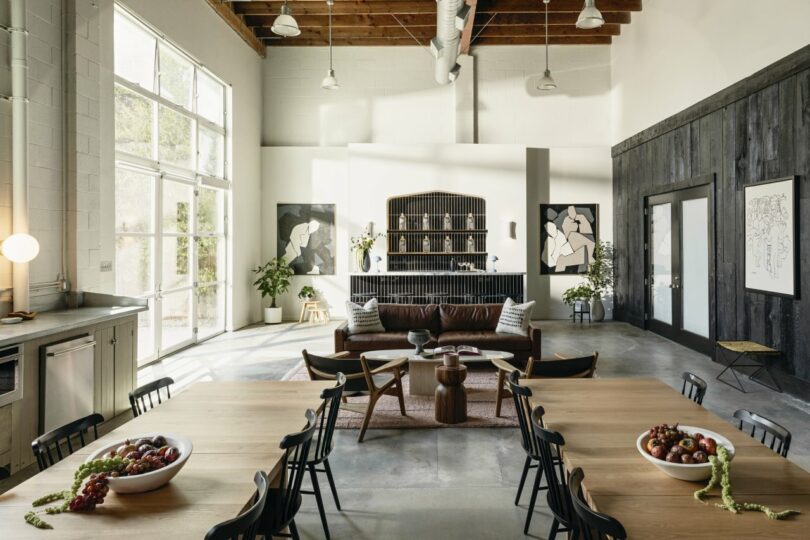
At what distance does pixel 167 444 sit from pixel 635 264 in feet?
30.9

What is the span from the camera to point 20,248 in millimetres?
4309

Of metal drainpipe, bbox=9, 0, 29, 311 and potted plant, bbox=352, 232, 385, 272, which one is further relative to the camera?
potted plant, bbox=352, 232, 385, 272

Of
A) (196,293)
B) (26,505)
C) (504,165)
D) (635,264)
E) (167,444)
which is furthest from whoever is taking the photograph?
(504,165)

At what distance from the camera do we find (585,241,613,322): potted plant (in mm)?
10594

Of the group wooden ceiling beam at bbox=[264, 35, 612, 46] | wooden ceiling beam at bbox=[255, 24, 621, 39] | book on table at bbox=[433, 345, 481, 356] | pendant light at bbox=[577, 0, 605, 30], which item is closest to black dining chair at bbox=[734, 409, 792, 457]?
book on table at bbox=[433, 345, 481, 356]

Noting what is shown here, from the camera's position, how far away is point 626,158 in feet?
33.6

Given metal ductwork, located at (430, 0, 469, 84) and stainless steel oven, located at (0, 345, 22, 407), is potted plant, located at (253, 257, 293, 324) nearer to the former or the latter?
metal ductwork, located at (430, 0, 469, 84)

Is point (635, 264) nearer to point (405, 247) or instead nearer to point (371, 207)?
point (405, 247)

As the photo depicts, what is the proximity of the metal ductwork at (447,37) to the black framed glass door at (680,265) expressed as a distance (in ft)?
13.8

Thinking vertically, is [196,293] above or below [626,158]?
below

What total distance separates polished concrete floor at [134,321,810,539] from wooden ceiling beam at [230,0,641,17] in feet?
21.0

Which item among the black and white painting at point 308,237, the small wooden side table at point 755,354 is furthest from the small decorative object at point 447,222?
the small wooden side table at point 755,354

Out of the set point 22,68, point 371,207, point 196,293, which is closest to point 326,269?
point 371,207

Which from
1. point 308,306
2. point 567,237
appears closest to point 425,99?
point 567,237
